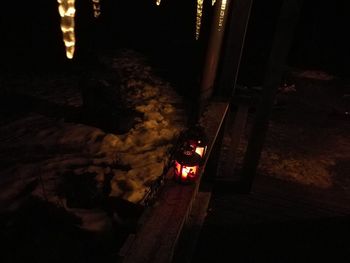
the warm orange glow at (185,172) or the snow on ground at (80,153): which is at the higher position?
the warm orange glow at (185,172)

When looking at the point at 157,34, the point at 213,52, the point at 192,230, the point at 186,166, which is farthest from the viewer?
the point at 157,34

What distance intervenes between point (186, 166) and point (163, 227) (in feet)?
2.05

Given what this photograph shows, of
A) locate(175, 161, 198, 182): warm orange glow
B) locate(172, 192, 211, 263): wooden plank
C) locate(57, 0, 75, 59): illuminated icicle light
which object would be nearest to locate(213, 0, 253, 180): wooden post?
locate(172, 192, 211, 263): wooden plank

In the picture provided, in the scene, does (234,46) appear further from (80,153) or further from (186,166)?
(80,153)

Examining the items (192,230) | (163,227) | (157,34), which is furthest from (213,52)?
(157,34)

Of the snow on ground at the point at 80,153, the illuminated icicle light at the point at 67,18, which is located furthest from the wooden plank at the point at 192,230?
the illuminated icicle light at the point at 67,18

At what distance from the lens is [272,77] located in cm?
479

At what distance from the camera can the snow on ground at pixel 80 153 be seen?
17.6 feet

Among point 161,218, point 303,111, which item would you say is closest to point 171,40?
point 303,111

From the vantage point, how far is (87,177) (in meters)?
5.70

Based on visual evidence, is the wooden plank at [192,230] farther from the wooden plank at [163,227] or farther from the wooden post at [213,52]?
the wooden post at [213,52]

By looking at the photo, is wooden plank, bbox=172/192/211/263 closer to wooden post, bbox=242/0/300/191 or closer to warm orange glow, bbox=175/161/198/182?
wooden post, bbox=242/0/300/191

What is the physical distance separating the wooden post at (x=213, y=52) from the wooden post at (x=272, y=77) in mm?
776

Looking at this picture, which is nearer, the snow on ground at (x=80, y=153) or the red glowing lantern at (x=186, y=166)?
the red glowing lantern at (x=186, y=166)
